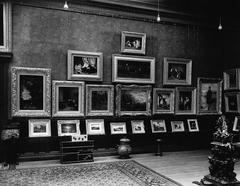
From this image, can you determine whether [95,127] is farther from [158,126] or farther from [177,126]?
[177,126]

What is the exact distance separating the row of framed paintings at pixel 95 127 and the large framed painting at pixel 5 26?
2.17m

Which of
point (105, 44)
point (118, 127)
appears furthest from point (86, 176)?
point (105, 44)

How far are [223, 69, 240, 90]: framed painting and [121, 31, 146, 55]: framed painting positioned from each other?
3301 millimetres

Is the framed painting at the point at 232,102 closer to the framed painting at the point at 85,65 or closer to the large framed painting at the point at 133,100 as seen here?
the large framed painting at the point at 133,100

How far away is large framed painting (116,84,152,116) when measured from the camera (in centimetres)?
826

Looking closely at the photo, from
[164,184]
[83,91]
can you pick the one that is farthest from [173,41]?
[164,184]

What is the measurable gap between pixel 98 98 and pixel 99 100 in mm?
70

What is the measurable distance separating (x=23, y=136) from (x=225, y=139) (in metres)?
5.35

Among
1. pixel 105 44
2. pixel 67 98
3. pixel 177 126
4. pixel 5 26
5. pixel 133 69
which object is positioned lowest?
pixel 177 126

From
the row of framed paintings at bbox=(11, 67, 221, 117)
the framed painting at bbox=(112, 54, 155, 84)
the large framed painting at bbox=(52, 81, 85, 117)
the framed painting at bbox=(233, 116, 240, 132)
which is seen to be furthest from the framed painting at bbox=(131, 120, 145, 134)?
the framed painting at bbox=(233, 116, 240, 132)

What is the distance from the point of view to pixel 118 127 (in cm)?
823

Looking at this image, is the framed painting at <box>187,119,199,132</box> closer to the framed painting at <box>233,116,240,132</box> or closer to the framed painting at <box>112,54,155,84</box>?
the framed painting at <box>233,116,240,132</box>

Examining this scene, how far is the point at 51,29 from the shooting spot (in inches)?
297

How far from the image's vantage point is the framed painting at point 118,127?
815 cm
